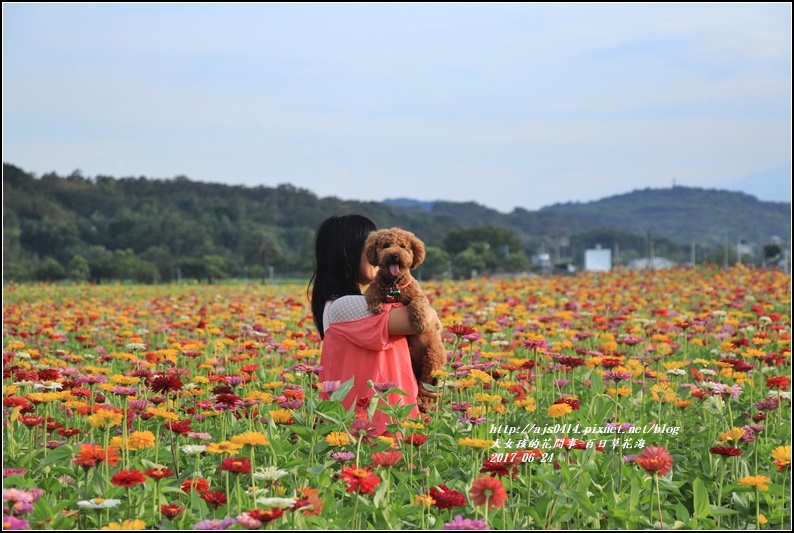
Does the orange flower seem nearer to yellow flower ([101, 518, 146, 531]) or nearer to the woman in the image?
yellow flower ([101, 518, 146, 531])

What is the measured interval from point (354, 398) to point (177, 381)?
2.32 feet

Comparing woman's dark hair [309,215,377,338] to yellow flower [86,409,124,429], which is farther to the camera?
woman's dark hair [309,215,377,338]

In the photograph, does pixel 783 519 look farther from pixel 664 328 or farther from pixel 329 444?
pixel 664 328

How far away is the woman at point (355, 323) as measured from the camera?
130 inches

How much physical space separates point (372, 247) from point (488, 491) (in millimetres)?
1436

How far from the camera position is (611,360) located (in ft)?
11.7

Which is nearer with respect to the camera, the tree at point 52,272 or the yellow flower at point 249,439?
the yellow flower at point 249,439

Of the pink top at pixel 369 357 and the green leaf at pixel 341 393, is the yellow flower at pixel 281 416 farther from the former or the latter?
the pink top at pixel 369 357

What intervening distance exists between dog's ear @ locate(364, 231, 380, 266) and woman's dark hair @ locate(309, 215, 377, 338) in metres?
0.23

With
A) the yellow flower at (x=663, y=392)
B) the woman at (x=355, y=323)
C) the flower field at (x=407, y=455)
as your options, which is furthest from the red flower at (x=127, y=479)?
the yellow flower at (x=663, y=392)

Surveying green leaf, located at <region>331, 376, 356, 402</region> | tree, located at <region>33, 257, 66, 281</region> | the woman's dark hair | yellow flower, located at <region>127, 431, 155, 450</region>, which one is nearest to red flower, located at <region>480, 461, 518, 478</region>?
green leaf, located at <region>331, 376, 356, 402</region>

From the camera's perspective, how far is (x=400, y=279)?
3277mm

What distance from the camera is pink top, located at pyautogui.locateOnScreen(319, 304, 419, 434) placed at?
330 cm

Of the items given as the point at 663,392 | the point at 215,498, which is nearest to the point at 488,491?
the point at 215,498
